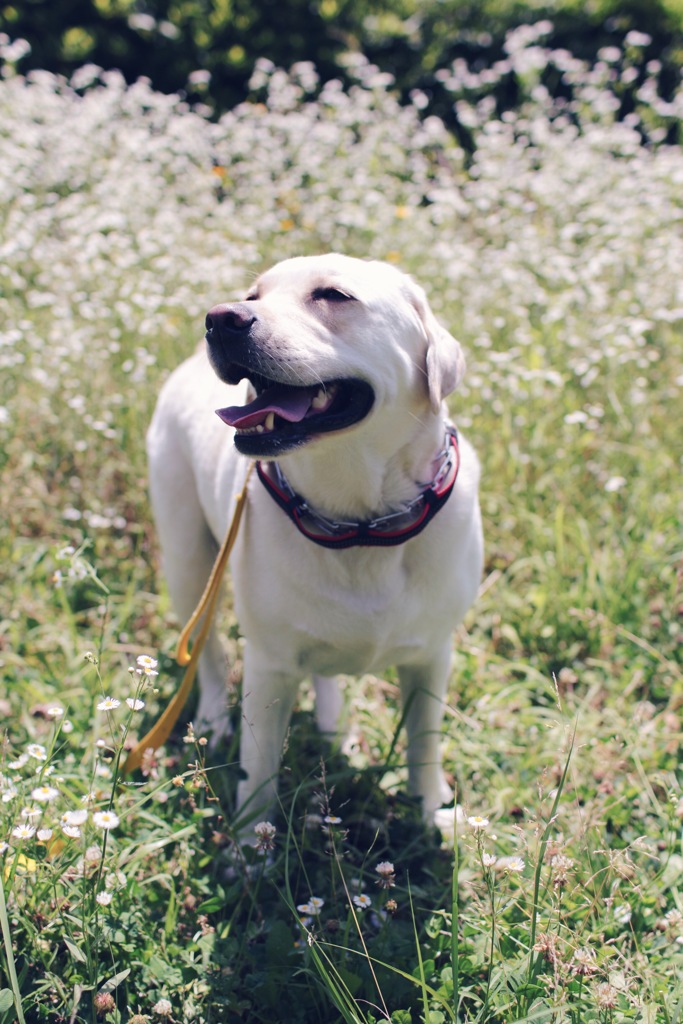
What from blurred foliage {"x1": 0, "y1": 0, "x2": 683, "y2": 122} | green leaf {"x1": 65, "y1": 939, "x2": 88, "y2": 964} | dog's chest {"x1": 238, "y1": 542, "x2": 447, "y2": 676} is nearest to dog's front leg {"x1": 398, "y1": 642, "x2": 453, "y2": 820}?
dog's chest {"x1": 238, "y1": 542, "x2": 447, "y2": 676}

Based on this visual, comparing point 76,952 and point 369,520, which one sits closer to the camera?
point 76,952

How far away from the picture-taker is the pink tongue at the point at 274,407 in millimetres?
2057

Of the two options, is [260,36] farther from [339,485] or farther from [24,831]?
[24,831]

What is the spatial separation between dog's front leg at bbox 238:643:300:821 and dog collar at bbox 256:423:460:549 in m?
0.43

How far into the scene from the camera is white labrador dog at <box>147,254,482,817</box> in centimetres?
207

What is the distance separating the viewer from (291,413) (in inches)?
82.1

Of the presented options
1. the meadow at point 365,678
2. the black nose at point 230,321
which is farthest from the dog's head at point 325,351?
the meadow at point 365,678

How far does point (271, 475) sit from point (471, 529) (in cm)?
58

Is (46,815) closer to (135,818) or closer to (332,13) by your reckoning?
(135,818)

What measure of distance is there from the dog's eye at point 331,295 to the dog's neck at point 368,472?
35cm

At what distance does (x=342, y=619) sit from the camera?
2.27 meters

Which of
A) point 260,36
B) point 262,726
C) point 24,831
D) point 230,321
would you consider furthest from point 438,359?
point 260,36

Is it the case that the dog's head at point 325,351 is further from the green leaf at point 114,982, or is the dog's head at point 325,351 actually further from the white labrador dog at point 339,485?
the green leaf at point 114,982

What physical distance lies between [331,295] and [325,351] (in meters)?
0.20
